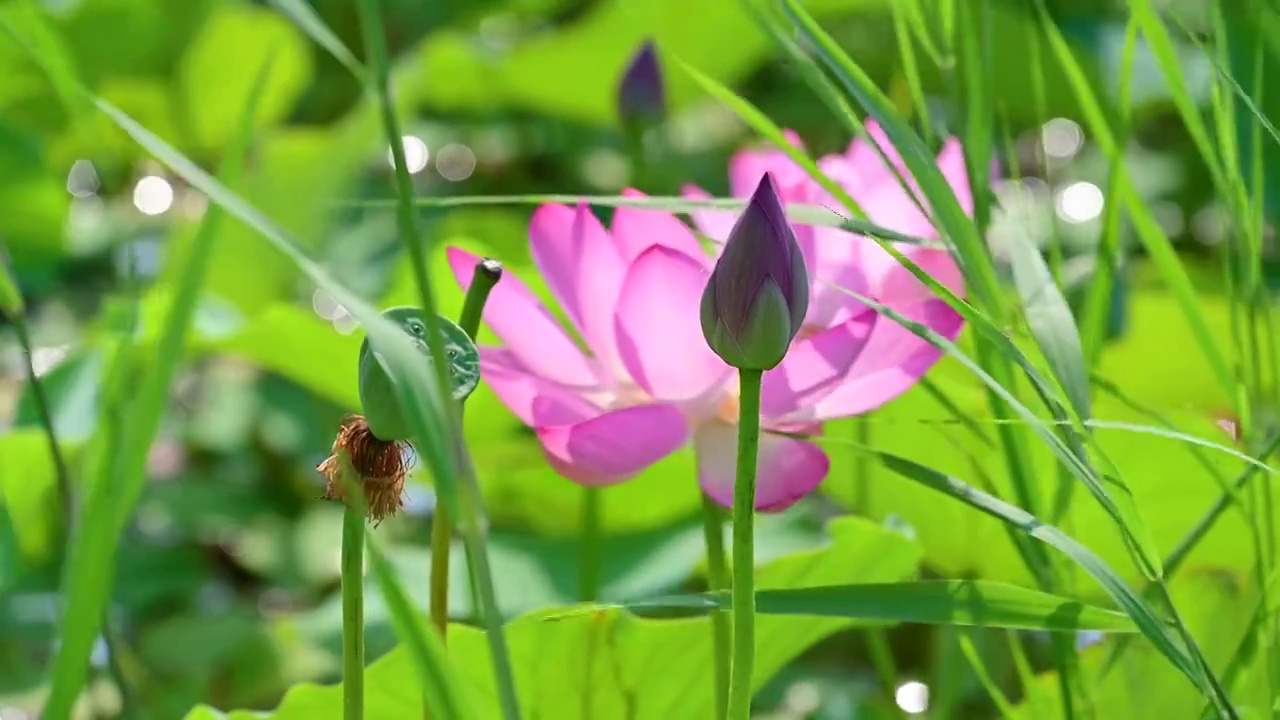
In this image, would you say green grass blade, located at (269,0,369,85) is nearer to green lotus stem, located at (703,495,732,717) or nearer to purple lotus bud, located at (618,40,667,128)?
green lotus stem, located at (703,495,732,717)

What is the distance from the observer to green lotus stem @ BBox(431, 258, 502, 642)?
357 millimetres

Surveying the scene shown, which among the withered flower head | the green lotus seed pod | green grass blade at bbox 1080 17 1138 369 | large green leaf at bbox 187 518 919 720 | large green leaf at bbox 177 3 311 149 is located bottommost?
large green leaf at bbox 187 518 919 720

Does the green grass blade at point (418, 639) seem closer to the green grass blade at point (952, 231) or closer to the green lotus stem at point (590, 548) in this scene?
the green grass blade at point (952, 231)

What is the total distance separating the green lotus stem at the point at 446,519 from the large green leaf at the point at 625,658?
68 mm

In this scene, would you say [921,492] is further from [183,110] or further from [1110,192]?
[183,110]

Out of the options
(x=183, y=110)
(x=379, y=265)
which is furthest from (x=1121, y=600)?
(x=183, y=110)

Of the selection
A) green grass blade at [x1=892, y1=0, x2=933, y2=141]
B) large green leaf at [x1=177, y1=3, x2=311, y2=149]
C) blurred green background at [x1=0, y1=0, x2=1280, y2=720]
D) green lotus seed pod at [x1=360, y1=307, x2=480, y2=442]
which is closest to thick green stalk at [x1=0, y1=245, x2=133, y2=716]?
blurred green background at [x1=0, y1=0, x2=1280, y2=720]

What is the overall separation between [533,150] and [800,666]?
0.74 metres

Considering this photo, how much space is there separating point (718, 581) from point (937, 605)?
68mm

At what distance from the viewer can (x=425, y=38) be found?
189 cm

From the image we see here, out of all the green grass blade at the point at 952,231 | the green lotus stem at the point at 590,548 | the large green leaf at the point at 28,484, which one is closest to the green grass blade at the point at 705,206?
the green grass blade at the point at 952,231

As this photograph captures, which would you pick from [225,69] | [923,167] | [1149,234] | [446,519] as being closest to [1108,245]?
[1149,234]

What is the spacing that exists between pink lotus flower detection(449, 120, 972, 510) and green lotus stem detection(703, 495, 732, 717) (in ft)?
0.04

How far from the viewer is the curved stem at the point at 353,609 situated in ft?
1.13
